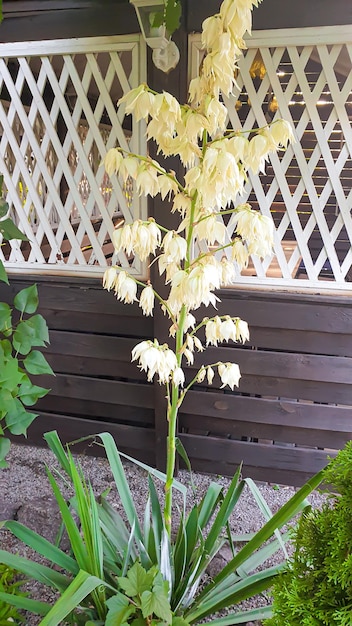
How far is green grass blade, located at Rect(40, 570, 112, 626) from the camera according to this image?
1026 millimetres

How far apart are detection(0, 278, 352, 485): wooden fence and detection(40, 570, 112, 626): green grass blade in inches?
50.6

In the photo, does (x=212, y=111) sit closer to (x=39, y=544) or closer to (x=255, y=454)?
(x=39, y=544)

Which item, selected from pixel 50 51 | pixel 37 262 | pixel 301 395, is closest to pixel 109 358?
pixel 37 262

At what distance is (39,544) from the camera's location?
4.43ft

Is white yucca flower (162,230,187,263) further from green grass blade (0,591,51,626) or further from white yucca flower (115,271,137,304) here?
green grass blade (0,591,51,626)

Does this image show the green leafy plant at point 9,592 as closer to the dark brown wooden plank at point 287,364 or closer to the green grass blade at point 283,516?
the green grass blade at point 283,516

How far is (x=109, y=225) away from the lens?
2.25m

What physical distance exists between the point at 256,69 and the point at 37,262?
4.65ft

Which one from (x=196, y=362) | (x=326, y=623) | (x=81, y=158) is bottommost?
(x=326, y=623)

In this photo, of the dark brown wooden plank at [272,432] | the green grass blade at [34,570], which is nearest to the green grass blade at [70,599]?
the green grass blade at [34,570]

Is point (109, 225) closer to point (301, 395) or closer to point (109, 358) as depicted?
point (109, 358)

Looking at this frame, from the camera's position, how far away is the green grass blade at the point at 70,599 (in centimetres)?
103

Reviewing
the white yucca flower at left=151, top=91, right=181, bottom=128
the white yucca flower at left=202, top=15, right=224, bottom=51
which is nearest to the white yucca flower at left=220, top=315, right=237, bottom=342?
the white yucca flower at left=151, top=91, right=181, bottom=128

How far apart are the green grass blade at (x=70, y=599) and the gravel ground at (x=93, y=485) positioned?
3.05 feet
